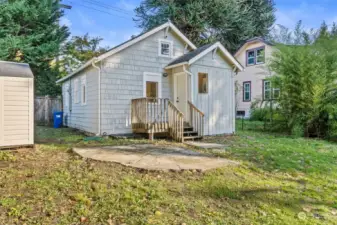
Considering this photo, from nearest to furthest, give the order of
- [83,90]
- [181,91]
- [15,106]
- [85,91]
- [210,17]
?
[15,106] < [181,91] < [85,91] < [83,90] < [210,17]

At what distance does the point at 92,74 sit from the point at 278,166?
717 cm

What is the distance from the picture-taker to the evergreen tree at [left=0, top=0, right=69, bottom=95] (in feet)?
42.2

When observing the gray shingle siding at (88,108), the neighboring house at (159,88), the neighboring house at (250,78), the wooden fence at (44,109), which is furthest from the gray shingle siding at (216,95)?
the wooden fence at (44,109)

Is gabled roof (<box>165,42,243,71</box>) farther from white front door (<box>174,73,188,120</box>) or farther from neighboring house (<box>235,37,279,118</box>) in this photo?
neighboring house (<box>235,37,279,118</box>)

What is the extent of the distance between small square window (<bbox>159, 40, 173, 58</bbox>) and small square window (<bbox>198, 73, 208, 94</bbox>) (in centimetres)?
161

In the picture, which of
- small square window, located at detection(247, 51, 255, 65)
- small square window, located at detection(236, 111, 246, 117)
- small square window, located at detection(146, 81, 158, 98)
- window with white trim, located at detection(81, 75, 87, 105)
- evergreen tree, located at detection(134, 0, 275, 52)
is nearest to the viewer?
small square window, located at detection(146, 81, 158, 98)

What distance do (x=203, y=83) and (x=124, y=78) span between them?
3.13m

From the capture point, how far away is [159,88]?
396 inches

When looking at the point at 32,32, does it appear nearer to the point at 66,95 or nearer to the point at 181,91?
the point at 66,95

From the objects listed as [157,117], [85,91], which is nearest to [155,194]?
[157,117]

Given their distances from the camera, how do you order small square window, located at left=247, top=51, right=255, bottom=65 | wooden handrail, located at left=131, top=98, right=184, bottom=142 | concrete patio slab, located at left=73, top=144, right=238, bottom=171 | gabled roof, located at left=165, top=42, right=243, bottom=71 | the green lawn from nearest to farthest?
the green lawn → concrete patio slab, located at left=73, top=144, right=238, bottom=171 → wooden handrail, located at left=131, top=98, right=184, bottom=142 → gabled roof, located at left=165, top=42, right=243, bottom=71 → small square window, located at left=247, top=51, right=255, bottom=65

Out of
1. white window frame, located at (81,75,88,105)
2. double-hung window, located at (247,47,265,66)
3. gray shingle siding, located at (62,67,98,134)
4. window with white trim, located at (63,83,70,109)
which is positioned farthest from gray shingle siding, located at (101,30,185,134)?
double-hung window, located at (247,47,265,66)

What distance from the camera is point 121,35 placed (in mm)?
23219

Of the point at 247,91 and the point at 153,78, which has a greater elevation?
the point at 247,91
